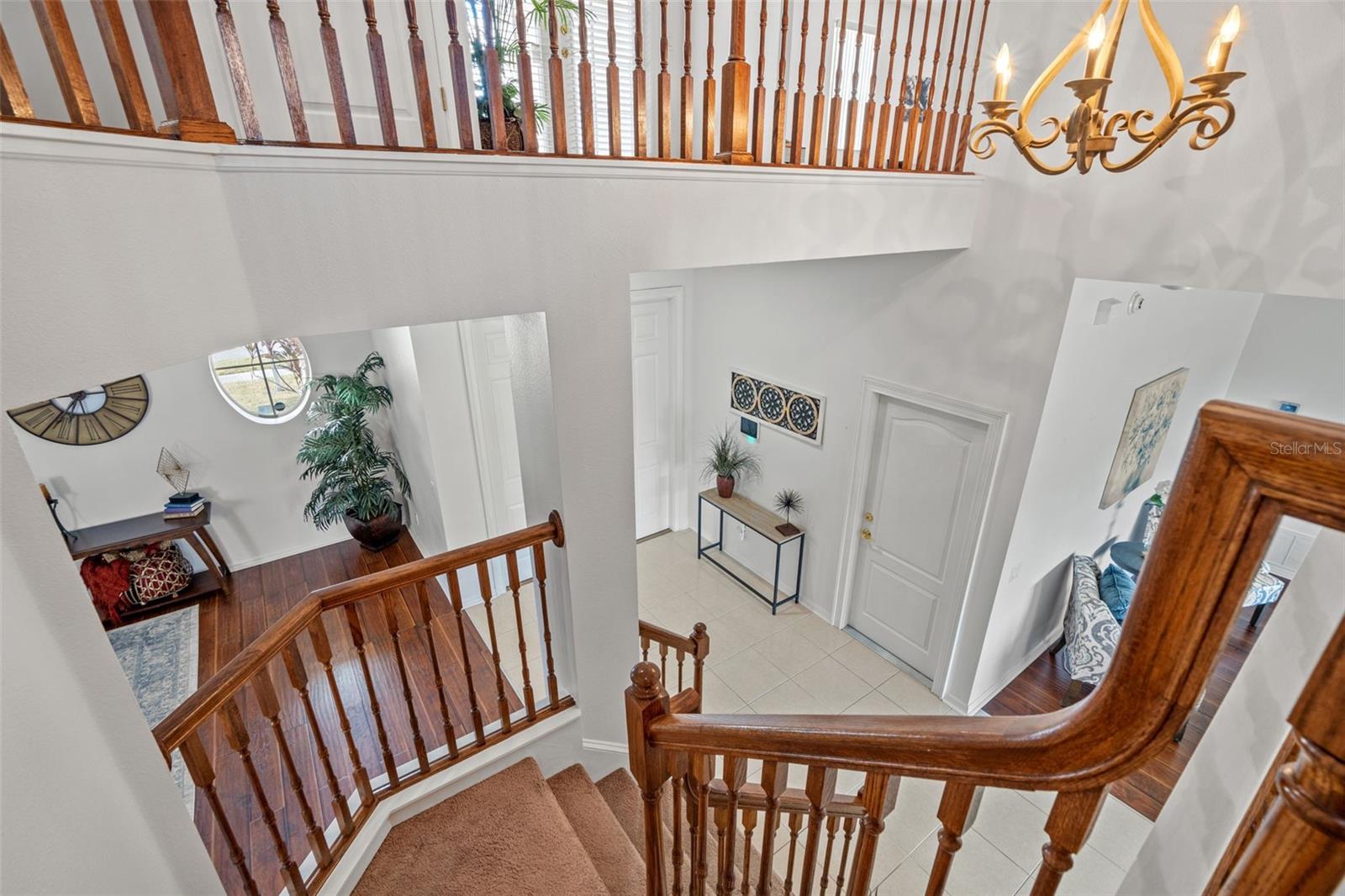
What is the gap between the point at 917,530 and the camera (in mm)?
3836

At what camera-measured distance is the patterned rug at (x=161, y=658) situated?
12.0ft

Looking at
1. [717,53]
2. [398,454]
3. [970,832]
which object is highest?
[717,53]

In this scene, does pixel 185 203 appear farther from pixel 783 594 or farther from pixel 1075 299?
pixel 783 594

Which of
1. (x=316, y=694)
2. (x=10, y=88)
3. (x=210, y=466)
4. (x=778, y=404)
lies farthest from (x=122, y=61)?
(x=210, y=466)

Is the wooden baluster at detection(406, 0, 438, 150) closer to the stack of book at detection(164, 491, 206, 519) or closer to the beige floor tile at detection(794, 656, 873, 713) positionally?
the beige floor tile at detection(794, 656, 873, 713)

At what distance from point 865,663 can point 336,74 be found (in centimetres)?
425

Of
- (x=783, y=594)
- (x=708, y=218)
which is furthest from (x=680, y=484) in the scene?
(x=708, y=218)

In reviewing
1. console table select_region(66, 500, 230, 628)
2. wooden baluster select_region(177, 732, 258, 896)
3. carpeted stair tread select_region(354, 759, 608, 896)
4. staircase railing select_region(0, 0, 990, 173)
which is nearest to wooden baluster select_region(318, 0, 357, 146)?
staircase railing select_region(0, 0, 990, 173)

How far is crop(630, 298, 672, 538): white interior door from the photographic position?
5.04m

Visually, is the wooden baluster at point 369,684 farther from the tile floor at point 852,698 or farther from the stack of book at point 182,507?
the stack of book at point 182,507

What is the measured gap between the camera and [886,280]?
359cm

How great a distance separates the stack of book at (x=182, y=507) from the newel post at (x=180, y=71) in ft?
13.8

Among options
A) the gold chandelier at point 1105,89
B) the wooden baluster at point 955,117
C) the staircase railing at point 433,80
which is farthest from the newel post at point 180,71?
the wooden baluster at point 955,117

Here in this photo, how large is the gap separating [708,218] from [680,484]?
12.6 feet
